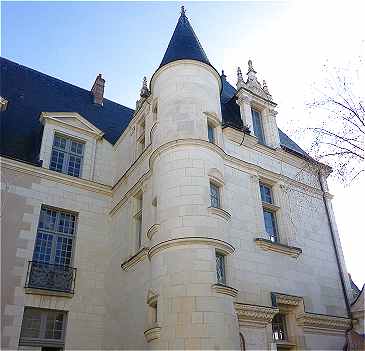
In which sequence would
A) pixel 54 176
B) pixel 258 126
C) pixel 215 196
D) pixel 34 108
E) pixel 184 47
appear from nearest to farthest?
pixel 215 196 < pixel 184 47 < pixel 54 176 < pixel 258 126 < pixel 34 108

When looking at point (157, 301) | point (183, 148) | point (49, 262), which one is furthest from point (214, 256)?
point (49, 262)

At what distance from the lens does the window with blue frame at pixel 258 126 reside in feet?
40.6

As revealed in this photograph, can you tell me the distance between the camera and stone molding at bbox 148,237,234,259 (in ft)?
27.2

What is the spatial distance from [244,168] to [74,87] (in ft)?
32.7

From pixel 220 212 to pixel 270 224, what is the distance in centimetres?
257

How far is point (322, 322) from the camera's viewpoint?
9766mm

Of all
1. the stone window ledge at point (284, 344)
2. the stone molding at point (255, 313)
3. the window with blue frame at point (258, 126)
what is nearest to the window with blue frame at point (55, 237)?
the stone molding at point (255, 313)

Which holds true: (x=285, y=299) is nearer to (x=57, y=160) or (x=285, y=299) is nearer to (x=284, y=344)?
(x=284, y=344)

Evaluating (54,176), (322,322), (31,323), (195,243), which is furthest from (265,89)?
(31,323)

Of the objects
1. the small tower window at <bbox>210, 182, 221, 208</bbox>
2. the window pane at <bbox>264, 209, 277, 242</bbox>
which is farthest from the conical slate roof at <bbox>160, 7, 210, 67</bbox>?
the window pane at <bbox>264, 209, 277, 242</bbox>

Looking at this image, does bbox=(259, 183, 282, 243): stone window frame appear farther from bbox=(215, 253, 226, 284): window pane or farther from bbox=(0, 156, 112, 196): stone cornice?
bbox=(0, 156, 112, 196): stone cornice

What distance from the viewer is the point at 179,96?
413 inches

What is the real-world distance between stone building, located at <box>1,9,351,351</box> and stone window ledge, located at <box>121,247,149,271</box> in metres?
0.05

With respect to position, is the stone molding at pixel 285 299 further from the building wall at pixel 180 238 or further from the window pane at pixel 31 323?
the window pane at pixel 31 323
